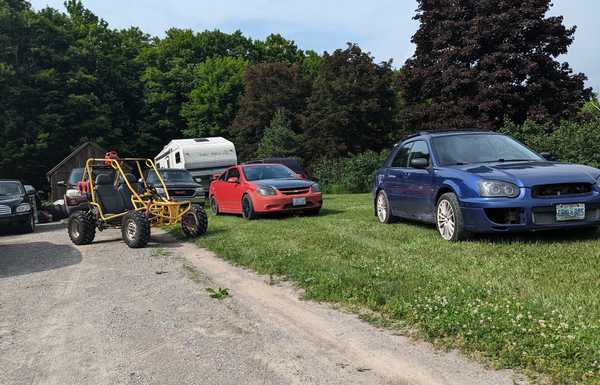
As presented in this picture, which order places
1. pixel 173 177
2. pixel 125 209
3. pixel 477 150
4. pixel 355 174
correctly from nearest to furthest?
pixel 477 150, pixel 125 209, pixel 173 177, pixel 355 174

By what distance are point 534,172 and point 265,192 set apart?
6845 mm

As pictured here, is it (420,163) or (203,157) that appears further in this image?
(203,157)

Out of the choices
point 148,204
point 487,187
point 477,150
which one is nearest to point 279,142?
point 148,204

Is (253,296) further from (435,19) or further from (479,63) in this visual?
(435,19)

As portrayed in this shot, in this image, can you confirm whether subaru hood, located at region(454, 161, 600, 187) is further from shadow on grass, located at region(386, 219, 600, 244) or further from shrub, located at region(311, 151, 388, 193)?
shrub, located at region(311, 151, 388, 193)

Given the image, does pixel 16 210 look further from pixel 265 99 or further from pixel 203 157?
pixel 265 99

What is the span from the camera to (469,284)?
518 centimetres

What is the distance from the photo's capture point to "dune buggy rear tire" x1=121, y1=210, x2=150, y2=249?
1009 centimetres

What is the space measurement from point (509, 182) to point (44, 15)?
49836 millimetres

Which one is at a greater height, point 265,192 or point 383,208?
point 265,192

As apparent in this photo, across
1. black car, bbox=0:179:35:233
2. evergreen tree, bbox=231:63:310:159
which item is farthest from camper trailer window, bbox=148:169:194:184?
evergreen tree, bbox=231:63:310:159

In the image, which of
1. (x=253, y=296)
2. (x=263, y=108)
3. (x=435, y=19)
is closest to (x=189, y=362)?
(x=253, y=296)

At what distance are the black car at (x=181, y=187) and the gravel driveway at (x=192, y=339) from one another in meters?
9.75

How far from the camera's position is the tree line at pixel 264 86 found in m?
26.7
